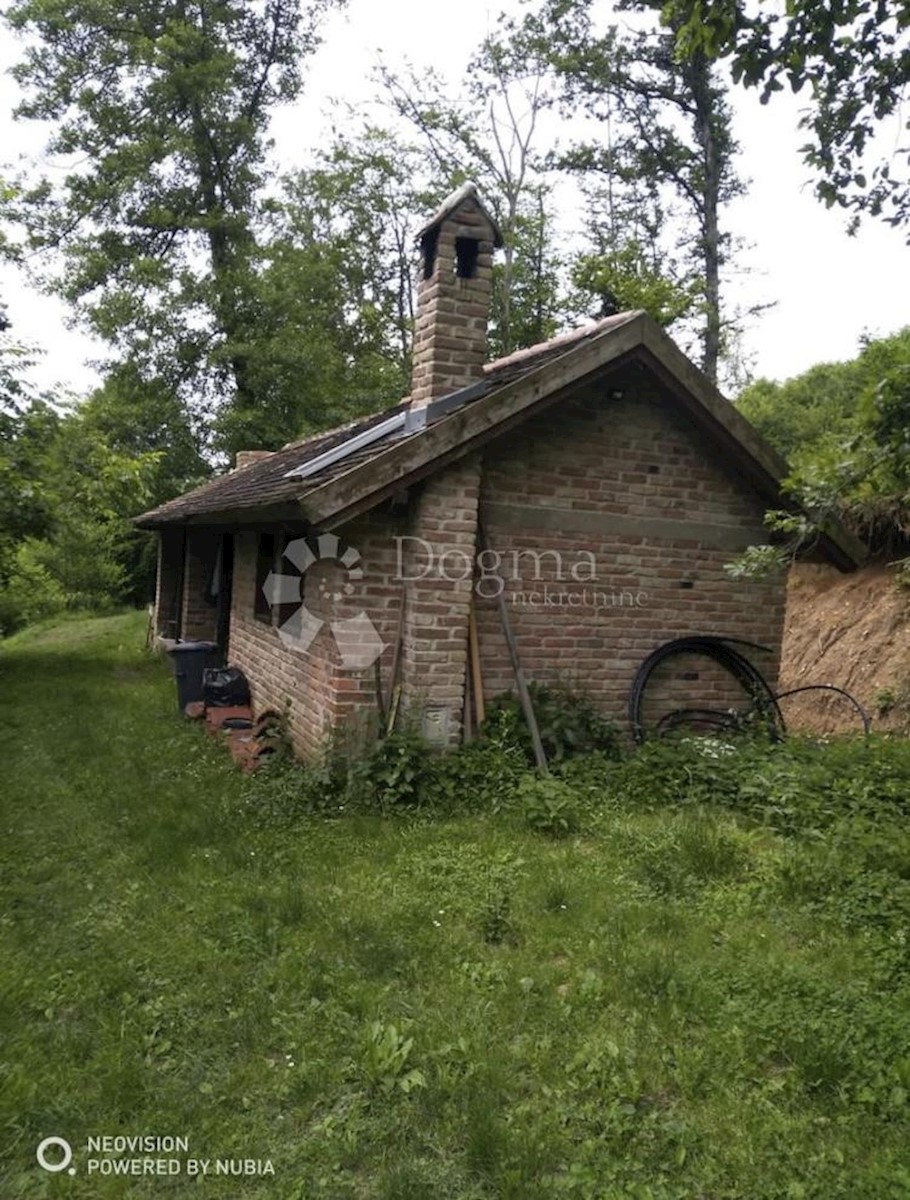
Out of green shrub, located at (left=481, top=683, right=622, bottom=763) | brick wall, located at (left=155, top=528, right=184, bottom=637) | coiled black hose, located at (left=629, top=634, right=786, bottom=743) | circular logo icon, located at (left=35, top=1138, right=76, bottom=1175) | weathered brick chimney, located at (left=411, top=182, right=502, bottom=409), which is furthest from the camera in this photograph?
brick wall, located at (left=155, top=528, right=184, bottom=637)

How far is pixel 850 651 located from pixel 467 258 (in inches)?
327

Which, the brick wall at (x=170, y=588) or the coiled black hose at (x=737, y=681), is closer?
the coiled black hose at (x=737, y=681)

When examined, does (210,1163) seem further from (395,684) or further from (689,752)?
(689,752)

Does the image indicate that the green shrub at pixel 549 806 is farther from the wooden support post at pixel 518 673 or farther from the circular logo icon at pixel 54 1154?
the circular logo icon at pixel 54 1154

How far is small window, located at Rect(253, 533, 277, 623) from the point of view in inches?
365

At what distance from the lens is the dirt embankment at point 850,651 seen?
11.3 meters

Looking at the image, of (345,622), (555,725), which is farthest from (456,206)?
(555,725)

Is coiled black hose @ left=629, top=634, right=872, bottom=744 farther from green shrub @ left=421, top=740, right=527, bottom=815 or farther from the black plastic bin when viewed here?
the black plastic bin

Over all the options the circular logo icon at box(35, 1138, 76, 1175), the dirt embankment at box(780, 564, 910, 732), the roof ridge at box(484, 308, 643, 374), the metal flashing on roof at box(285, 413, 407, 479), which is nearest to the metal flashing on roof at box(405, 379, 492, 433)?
the metal flashing on roof at box(285, 413, 407, 479)

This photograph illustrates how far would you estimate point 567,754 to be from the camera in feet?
23.3

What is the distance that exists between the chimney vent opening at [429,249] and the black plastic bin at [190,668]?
204 inches

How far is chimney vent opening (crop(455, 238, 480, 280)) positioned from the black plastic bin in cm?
538

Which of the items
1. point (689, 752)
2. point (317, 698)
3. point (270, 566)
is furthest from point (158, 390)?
point (689, 752)

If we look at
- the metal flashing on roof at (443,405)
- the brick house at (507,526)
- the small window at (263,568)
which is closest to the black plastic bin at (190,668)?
the small window at (263,568)
